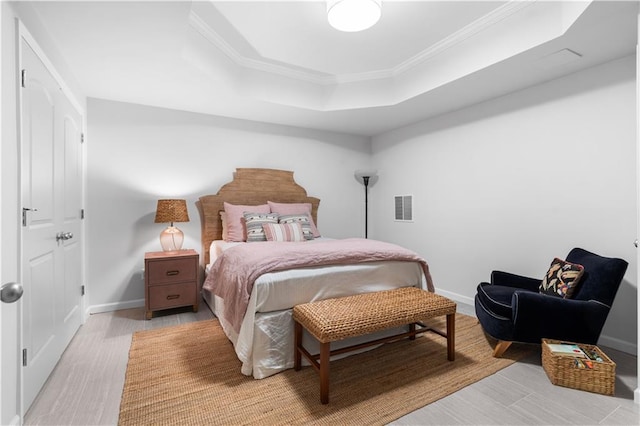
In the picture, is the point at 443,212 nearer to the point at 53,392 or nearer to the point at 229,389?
the point at 229,389

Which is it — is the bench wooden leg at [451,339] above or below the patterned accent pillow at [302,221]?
below

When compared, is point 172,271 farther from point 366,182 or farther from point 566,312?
point 566,312

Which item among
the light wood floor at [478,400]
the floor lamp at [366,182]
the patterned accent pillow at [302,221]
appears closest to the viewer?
the light wood floor at [478,400]

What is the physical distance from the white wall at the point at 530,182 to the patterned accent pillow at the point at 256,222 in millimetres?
1975

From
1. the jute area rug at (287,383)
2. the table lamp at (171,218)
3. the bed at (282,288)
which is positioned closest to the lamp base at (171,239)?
the table lamp at (171,218)

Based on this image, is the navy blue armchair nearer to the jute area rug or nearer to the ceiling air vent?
the jute area rug

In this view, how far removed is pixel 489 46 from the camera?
8.31 ft

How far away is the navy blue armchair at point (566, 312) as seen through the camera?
2055 mm

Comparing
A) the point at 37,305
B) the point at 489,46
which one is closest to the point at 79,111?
the point at 37,305

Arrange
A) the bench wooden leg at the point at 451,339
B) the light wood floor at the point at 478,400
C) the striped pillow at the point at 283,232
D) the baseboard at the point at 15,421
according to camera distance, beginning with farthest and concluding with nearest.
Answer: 1. the striped pillow at the point at 283,232
2. the bench wooden leg at the point at 451,339
3. the light wood floor at the point at 478,400
4. the baseboard at the point at 15,421

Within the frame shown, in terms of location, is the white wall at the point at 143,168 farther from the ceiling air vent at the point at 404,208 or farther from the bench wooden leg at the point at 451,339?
the bench wooden leg at the point at 451,339

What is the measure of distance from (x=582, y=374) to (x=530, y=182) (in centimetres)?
173

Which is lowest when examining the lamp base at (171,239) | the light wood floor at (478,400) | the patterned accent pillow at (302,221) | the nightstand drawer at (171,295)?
the light wood floor at (478,400)

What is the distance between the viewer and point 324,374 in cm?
175
